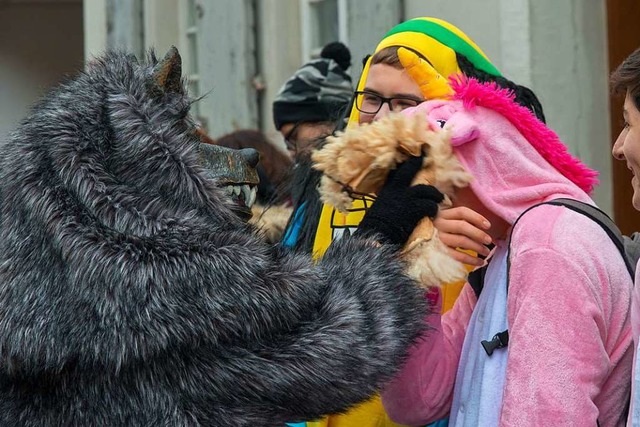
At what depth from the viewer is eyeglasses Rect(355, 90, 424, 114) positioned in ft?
10.1

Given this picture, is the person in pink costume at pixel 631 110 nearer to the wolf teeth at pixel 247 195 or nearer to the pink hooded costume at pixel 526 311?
the pink hooded costume at pixel 526 311

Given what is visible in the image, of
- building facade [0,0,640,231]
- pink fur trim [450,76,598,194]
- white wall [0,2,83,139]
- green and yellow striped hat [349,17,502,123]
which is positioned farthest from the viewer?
white wall [0,2,83,139]

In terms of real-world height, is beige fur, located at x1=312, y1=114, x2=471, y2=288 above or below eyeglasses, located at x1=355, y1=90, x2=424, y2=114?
below

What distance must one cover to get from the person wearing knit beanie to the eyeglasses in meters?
1.44

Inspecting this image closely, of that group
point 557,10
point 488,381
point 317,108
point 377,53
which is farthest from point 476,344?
point 557,10

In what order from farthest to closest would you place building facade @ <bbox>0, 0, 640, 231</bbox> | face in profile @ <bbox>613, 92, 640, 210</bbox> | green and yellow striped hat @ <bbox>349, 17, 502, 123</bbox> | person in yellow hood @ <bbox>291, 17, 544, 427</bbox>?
building facade @ <bbox>0, 0, 640, 231</bbox>, green and yellow striped hat @ <bbox>349, 17, 502, 123</bbox>, person in yellow hood @ <bbox>291, 17, 544, 427</bbox>, face in profile @ <bbox>613, 92, 640, 210</bbox>

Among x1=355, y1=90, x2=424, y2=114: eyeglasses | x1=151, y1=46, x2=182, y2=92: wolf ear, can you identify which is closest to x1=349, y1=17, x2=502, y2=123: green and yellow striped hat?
x1=355, y1=90, x2=424, y2=114: eyeglasses

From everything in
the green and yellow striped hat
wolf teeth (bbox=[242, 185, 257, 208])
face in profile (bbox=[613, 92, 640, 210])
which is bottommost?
wolf teeth (bbox=[242, 185, 257, 208])

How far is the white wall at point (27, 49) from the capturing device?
13.2 m

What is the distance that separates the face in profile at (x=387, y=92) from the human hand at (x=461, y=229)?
0.75 metres

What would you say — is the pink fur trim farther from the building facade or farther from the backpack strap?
the building facade

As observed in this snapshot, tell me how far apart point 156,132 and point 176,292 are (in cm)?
33

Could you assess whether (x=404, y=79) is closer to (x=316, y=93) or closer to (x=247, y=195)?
(x=247, y=195)

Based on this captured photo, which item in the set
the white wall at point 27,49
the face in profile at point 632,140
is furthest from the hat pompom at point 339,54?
the white wall at point 27,49
